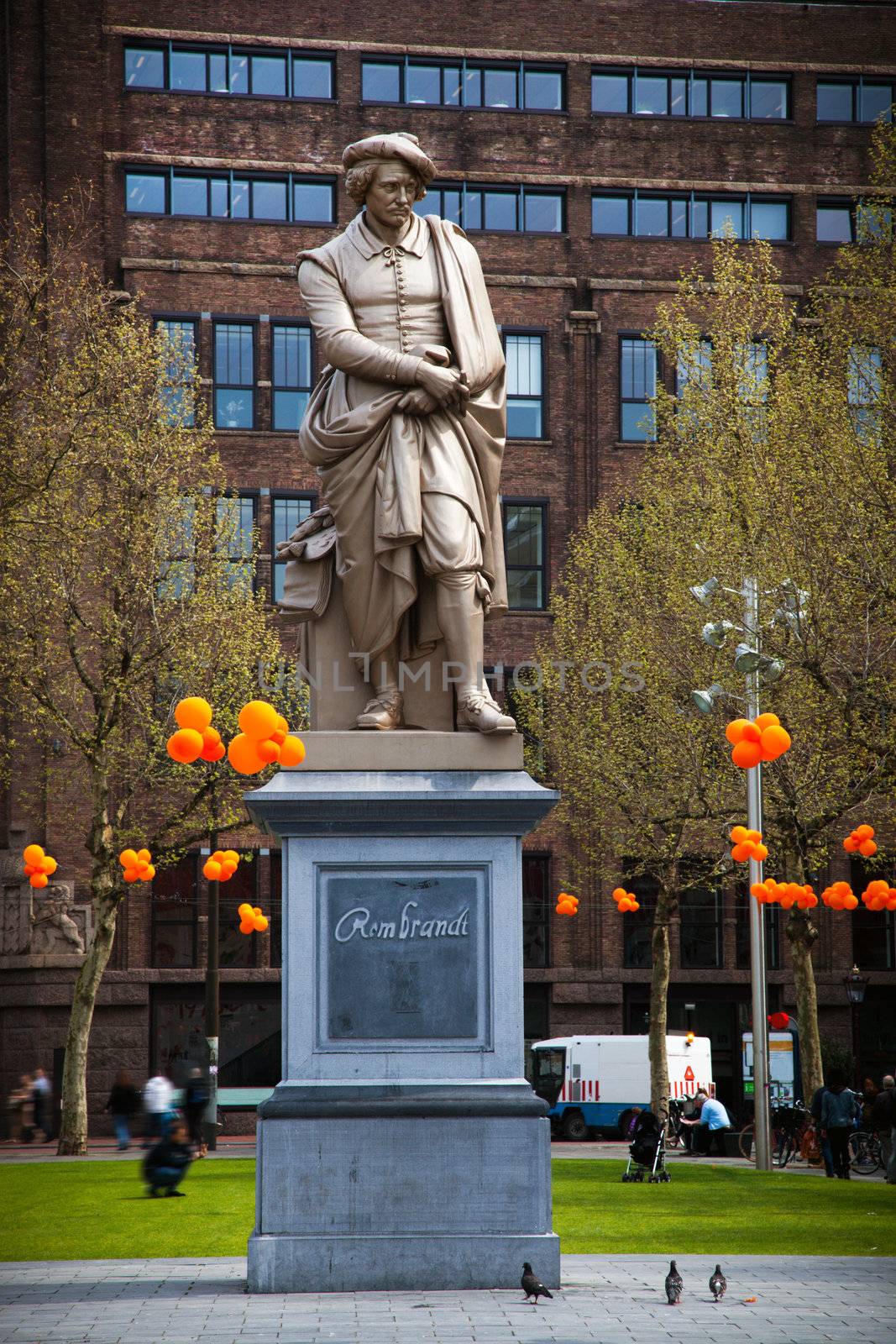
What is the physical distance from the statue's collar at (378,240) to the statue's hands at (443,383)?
87cm

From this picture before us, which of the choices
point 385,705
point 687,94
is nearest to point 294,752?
point 385,705

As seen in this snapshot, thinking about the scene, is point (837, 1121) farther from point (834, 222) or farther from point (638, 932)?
point (834, 222)

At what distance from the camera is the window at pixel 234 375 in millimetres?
51469

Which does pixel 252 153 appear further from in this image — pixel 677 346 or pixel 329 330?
pixel 329 330

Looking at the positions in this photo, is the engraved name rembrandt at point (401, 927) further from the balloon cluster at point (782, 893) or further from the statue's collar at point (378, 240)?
the balloon cluster at point (782, 893)

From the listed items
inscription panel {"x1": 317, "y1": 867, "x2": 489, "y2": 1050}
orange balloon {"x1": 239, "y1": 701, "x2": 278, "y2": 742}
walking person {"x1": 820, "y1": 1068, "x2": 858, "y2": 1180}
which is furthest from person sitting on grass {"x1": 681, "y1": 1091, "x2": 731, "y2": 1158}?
inscription panel {"x1": 317, "y1": 867, "x2": 489, "y2": 1050}

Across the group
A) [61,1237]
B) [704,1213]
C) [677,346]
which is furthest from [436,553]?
[677,346]

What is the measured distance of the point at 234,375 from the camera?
51.6 meters

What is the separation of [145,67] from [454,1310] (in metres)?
49.1

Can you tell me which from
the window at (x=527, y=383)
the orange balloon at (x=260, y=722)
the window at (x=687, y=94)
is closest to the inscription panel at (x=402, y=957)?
the orange balloon at (x=260, y=722)

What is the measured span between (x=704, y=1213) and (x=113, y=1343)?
9.73 meters

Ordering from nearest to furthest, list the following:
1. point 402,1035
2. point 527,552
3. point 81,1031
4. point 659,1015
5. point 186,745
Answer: point 402,1035
point 186,745
point 81,1031
point 659,1015
point 527,552

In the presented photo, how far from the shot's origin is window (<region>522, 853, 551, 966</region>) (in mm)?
50781

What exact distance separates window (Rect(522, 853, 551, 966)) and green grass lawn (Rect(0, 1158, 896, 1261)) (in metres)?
25.5
